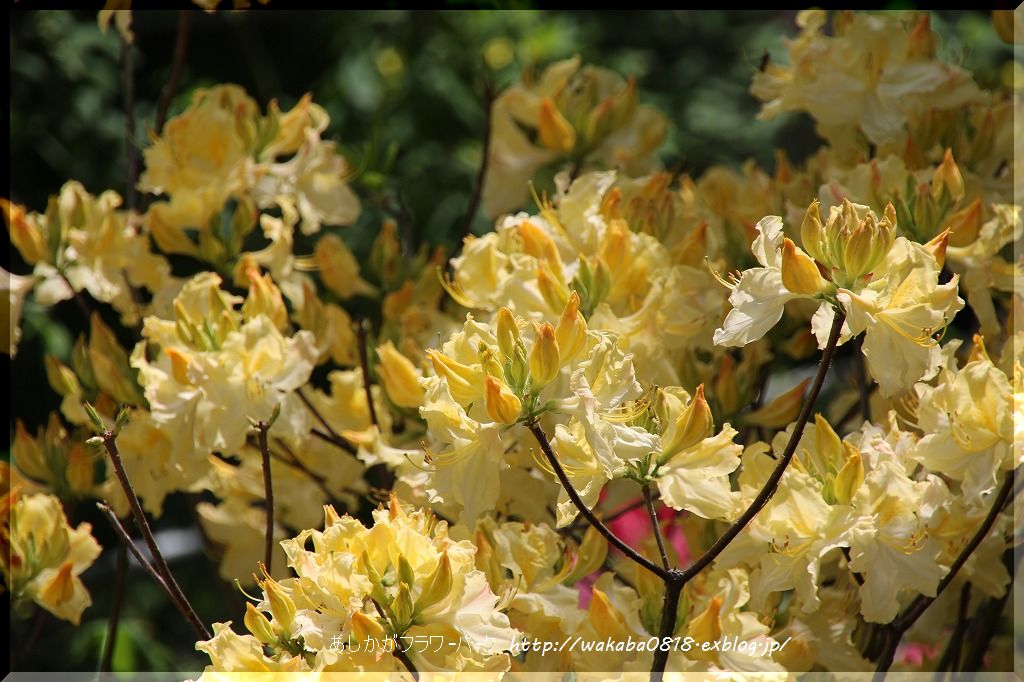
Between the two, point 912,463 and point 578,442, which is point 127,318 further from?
point 912,463

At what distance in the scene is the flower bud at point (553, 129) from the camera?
0.93m

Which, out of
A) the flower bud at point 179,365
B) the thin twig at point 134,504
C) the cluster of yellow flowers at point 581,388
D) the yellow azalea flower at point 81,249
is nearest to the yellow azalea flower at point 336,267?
the cluster of yellow flowers at point 581,388

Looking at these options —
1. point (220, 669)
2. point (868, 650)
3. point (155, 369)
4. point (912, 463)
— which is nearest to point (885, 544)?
point (912, 463)

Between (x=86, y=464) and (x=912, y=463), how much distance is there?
1.91 ft

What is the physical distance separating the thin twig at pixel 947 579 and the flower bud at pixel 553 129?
0.45 m

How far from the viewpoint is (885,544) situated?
2.10 feet

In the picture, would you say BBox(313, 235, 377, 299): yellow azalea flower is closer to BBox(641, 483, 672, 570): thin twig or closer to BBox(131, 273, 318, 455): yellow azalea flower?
BBox(131, 273, 318, 455): yellow azalea flower

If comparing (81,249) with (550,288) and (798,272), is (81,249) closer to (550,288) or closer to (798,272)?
(550,288)

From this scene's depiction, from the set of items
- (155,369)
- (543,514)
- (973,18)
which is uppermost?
(155,369)

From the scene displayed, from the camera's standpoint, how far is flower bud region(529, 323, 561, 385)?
0.57 meters

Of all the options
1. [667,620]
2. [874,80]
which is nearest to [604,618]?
[667,620]

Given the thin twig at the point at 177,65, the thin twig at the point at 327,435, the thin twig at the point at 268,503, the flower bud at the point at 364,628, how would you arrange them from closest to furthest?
the flower bud at the point at 364,628 < the thin twig at the point at 268,503 < the thin twig at the point at 327,435 < the thin twig at the point at 177,65

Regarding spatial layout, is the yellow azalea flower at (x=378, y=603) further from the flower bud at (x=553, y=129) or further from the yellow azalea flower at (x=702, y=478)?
the flower bud at (x=553, y=129)

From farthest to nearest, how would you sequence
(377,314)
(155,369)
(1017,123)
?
(377,314)
(1017,123)
(155,369)
